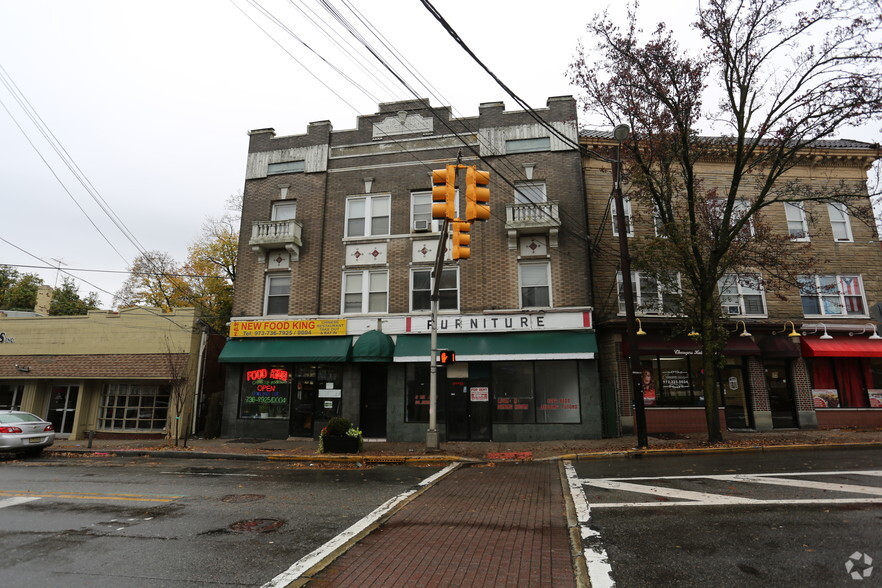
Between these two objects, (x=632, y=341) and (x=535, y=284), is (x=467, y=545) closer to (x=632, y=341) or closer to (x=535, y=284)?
(x=632, y=341)

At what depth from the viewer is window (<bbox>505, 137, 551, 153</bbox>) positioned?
Answer: 18.6 metres

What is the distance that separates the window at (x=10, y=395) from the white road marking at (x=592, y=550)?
24.4m

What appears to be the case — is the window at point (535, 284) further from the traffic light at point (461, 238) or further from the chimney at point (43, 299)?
the chimney at point (43, 299)

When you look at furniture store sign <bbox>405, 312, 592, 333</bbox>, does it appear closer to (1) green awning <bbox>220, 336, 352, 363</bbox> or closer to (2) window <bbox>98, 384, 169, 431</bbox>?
(1) green awning <bbox>220, 336, 352, 363</bbox>

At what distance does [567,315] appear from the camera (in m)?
16.9

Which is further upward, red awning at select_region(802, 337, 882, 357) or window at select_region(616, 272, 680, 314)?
window at select_region(616, 272, 680, 314)

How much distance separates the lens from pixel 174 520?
6934mm

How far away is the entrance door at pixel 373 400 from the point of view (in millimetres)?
17547

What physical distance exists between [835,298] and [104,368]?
29.7 meters

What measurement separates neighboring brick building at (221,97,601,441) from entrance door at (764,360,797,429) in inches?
293

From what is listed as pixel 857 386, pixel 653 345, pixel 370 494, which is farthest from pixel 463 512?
pixel 857 386

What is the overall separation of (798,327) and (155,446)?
24.3m

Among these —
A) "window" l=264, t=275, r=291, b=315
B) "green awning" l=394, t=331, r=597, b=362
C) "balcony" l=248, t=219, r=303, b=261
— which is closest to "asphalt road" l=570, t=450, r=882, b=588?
"green awning" l=394, t=331, r=597, b=362

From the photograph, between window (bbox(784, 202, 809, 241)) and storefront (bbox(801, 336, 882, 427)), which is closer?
storefront (bbox(801, 336, 882, 427))
